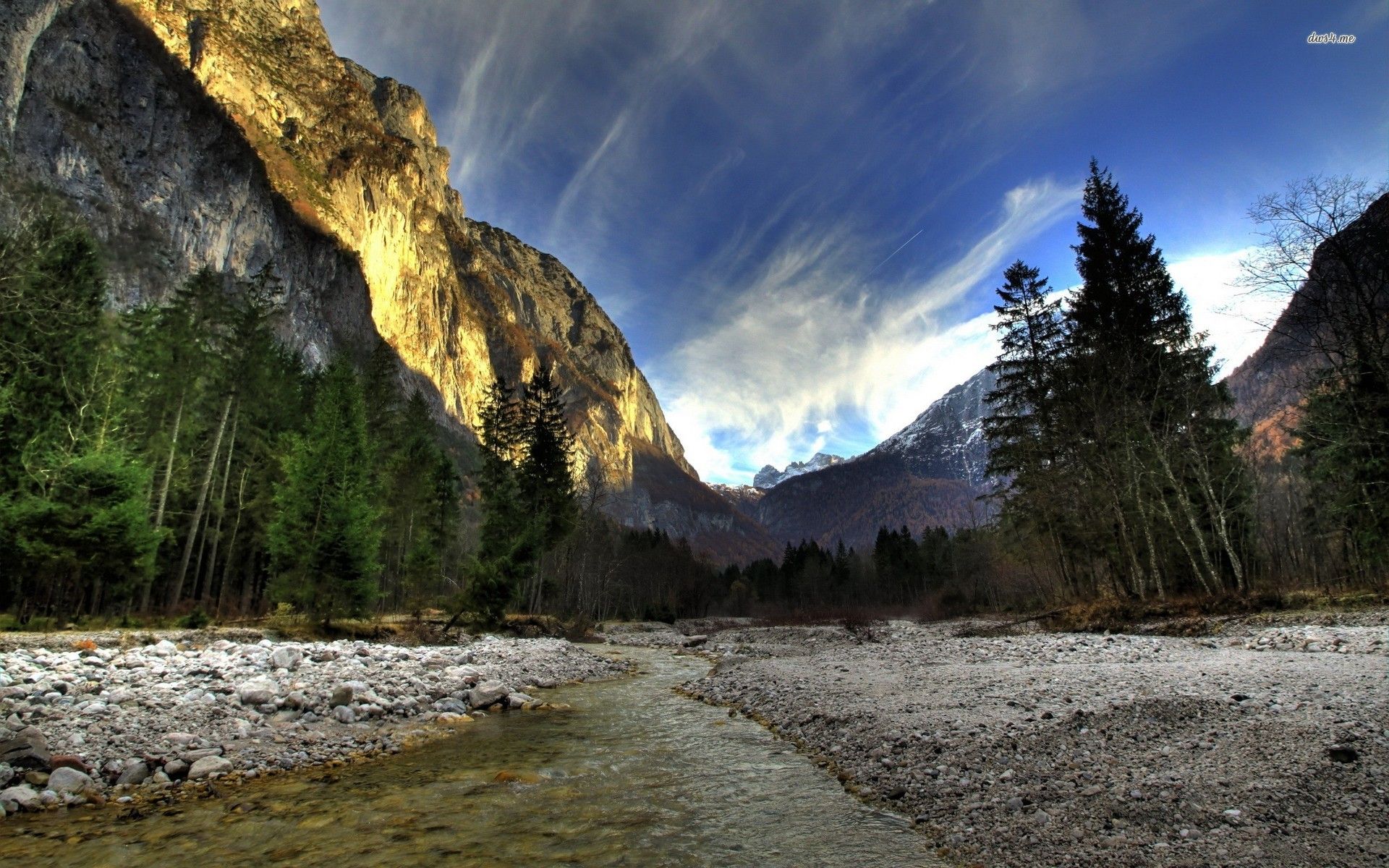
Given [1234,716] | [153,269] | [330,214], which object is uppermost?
[330,214]

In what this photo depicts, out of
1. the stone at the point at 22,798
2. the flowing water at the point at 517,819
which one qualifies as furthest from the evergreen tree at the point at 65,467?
the flowing water at the point at 517,819

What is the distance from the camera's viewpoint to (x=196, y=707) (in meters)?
7.54

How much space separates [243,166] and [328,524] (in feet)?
301

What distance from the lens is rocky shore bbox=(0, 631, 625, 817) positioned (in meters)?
5.50

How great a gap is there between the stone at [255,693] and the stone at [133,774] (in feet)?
8.13

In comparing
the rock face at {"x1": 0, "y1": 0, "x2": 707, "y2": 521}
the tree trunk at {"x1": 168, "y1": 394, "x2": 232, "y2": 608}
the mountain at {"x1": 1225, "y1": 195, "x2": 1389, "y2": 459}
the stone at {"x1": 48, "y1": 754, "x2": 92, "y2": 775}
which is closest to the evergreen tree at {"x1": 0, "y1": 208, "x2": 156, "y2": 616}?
the tree trunk at {"x1": 168, "y1": 394, "x2": 232, "y2": 608}

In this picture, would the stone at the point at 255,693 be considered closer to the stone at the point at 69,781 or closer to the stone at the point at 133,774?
the stone at the point at 133,774

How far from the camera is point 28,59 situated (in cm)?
5981

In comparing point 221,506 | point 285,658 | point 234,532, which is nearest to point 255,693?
point 285,658

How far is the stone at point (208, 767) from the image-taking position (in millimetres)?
5832

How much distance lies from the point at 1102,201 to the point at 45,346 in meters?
37.5

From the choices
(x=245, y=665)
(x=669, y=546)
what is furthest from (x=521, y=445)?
(x=669, y=546)

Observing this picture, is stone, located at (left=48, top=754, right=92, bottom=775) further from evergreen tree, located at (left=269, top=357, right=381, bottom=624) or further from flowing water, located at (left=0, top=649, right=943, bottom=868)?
evergreen tree, located at (left=269, top=357, right=381, bottom=624)

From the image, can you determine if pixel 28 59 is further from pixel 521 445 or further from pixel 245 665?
pixel 245 665
